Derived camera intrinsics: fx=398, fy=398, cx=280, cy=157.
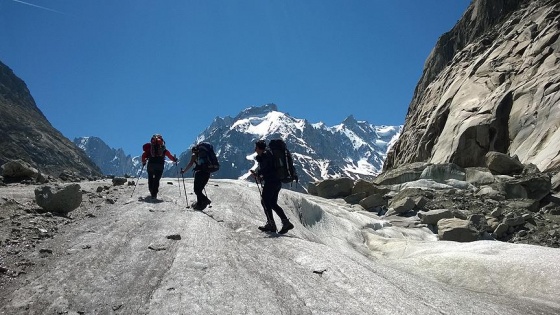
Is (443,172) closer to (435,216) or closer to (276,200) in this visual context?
(435,216)

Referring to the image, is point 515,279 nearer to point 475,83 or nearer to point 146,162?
point 146,162

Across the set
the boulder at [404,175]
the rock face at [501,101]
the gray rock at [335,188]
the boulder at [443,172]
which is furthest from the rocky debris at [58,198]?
the rock face at [501,101]

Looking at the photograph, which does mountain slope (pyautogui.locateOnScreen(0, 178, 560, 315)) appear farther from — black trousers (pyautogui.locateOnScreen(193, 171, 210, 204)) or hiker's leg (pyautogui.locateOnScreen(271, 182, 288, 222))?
hiker's leg (pyautogui.locateOnScreen(271, 182, 288, 222))

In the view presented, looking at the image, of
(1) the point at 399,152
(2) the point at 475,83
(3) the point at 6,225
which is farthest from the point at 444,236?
(1) the point at 399,152

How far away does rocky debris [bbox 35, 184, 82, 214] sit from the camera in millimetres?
11539

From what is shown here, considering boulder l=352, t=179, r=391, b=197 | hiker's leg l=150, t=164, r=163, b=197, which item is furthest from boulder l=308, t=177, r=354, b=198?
hiker's leg l=150, t=164, r=163, b=197

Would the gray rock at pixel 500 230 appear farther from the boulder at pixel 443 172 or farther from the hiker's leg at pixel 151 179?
the hiker's leg at pixel 151 179

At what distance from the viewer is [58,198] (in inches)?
456

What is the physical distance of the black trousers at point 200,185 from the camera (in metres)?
14.2

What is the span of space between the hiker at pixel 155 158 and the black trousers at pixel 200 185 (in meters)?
3.07

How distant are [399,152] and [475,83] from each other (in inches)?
676

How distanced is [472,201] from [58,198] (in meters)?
24.3

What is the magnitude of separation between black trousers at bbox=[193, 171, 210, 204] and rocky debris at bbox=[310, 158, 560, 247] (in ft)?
37.4

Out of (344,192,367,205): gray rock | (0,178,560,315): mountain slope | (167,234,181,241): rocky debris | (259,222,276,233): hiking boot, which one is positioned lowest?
(0,178,560,315): mountain slope
